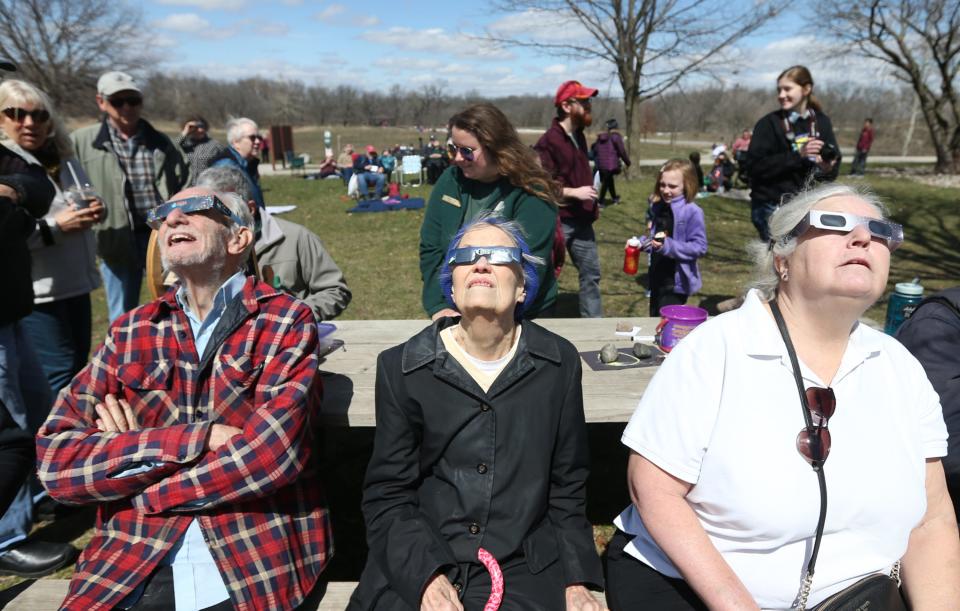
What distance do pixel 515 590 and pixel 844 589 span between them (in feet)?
3.02

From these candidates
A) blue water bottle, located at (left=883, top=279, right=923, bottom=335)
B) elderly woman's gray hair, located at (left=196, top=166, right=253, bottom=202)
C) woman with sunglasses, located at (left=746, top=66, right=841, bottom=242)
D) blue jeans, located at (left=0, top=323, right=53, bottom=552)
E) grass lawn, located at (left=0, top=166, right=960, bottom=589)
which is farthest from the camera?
woman with sunglasses, located at (left=746, top=66, right=841, bottom=242)

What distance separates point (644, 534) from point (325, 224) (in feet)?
37.7

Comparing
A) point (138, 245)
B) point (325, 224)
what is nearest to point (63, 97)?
point (325, 224)

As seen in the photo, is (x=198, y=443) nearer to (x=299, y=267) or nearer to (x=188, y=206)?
(x=188, y=206)

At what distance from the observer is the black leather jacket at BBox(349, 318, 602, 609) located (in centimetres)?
195

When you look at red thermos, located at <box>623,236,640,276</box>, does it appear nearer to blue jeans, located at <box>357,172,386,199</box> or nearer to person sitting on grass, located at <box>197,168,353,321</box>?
person sitting on grass, located at <box>197,168,353,321</box>

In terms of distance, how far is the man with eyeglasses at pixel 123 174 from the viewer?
4512 mm

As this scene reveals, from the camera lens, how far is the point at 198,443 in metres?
1.91

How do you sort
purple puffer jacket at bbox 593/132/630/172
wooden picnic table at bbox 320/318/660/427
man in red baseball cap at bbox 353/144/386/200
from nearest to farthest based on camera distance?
wooden picnic table at bbox 320/318/660/427 → purple puffer jacket at bbox 593/132/630/172 → man in red baseball cap at bbox 353/144/386/200

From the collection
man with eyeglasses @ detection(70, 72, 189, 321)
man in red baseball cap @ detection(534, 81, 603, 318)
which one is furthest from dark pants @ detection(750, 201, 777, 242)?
man with eyeglasses @ detection(70, 72, 189, 321)

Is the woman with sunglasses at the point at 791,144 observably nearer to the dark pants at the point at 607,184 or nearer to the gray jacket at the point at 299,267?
the gray jacket at the point at 299,267

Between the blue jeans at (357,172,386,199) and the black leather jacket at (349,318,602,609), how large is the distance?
13827 mm

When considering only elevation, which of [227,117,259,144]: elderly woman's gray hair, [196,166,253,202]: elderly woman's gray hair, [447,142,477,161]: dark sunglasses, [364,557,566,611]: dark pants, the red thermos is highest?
[227,117,259,144]: elderly woman's gray hair

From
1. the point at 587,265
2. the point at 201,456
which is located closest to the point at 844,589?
the point at 201,456
